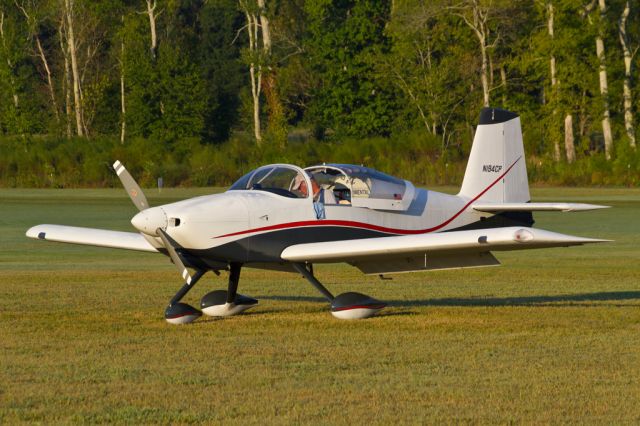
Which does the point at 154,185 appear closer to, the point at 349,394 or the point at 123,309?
the point at 123,309

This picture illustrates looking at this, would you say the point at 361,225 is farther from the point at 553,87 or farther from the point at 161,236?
the point at 553,87

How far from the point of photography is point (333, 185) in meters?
15.1

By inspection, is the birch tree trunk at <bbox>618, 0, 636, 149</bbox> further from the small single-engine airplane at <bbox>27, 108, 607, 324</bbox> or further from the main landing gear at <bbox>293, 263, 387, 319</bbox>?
the main landing gear at <bbox>293, 263, 387, 319</bbox>

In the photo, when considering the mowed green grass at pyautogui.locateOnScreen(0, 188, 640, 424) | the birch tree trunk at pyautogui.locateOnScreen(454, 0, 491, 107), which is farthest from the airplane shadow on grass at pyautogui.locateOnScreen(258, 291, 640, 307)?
the birch tree trunk at pyautogui.locateOnScreen(454, 0, 491, 107)

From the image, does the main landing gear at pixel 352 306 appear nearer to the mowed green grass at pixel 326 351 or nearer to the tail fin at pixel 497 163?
the mowed green grass at pixel 326 351

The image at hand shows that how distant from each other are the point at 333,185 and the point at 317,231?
0.61 meters

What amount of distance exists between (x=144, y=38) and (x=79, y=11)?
4.38 metres

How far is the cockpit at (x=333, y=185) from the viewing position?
1477cm

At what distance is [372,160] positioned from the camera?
56.9m

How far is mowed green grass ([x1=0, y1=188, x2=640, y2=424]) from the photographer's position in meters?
9.20

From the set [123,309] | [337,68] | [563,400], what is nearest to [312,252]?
[123,309]

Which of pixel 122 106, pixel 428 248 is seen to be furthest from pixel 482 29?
pixel 428 248

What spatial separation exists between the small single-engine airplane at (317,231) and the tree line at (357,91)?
3797 cm

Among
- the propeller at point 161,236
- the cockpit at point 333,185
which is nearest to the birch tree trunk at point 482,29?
the cockpit at point 333,185
